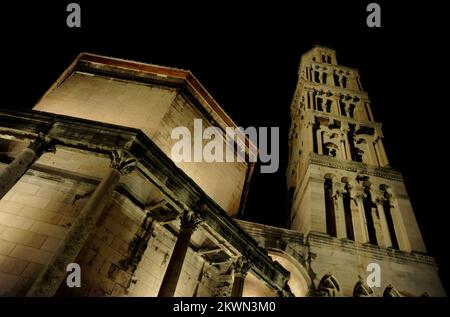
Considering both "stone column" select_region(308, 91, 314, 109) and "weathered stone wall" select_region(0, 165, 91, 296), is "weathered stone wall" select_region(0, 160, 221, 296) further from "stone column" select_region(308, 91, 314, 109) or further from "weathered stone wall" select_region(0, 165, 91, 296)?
"stone column" select_region(308, 91, 314, 109)

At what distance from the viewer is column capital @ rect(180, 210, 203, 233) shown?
32.2ft

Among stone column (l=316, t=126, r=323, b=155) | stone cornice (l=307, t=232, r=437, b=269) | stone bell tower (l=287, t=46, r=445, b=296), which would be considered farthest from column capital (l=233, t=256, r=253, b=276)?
stone column (l=316, t=126, r=323, b=155)

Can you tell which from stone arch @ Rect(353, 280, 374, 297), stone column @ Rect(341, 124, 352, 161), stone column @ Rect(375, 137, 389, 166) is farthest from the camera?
stone column @ Rect(341, 124, 352, 161)

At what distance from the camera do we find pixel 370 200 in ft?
55.1

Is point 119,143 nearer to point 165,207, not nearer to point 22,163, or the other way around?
point 22,163

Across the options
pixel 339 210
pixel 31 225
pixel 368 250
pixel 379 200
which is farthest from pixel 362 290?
pixel 31 225

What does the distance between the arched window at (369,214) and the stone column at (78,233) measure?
1197 cm

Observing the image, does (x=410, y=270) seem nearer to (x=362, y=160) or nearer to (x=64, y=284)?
(x=362, y=160)

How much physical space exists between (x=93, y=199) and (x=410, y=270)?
12.6m

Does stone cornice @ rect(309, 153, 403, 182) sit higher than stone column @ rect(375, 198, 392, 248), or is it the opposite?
stone cornice @ rect(309, 153, 403, 182)

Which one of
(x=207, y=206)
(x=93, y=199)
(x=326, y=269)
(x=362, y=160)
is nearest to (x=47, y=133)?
(x=93, y=199)

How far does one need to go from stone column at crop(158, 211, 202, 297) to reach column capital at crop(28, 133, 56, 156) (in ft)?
14.2

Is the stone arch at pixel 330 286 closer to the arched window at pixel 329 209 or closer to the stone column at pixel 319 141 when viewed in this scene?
the arched window at pixel 329 209

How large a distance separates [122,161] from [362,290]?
1017cm
